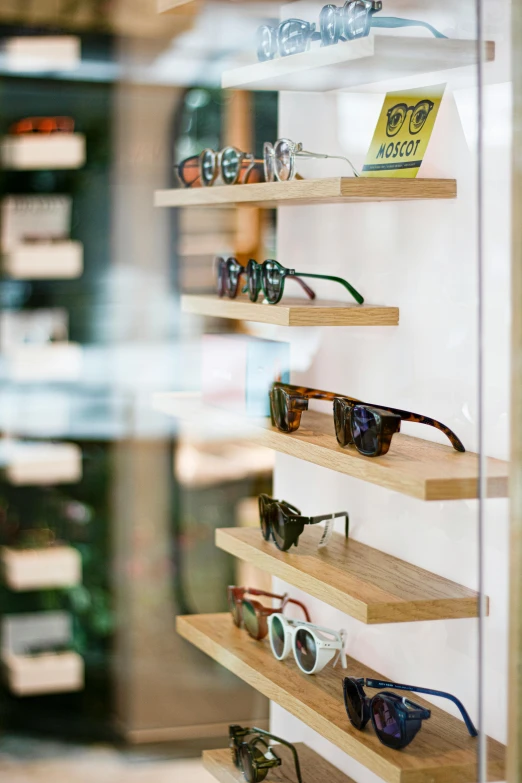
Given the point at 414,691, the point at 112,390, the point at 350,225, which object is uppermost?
the point at 350,225

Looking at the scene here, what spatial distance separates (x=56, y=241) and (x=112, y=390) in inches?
18.9

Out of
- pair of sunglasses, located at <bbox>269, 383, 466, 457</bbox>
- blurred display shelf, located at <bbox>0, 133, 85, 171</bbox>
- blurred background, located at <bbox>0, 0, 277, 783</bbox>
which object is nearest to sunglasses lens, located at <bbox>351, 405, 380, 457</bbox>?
pair of sunglasses, located at <bbox>269, 383, 466, 457</bbox>

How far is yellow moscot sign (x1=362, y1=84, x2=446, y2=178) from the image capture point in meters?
1.66

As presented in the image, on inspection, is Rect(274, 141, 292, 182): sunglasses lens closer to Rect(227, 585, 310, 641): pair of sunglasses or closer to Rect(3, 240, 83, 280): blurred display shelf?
Rect(227, 585, 310, 641): pair of sunglasses

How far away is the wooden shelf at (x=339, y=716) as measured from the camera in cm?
151

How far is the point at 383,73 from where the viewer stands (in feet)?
5.67

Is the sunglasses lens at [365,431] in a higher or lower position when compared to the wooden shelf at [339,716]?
higher

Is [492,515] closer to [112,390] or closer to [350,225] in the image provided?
[350,225]

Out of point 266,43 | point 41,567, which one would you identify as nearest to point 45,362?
point 41,567

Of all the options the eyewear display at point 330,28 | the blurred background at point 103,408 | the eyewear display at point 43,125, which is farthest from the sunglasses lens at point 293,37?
the eyewear display at point 43,125

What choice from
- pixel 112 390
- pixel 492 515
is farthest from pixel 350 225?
pixel 112 390

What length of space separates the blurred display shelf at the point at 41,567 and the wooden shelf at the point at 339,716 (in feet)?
4.05

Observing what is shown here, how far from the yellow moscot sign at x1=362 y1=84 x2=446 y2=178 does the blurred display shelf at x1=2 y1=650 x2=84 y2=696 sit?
6.74ft

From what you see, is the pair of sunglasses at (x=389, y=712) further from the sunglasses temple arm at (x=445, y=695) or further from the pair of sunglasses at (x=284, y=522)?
the pair of sunglasses at (x=284, y=522)
